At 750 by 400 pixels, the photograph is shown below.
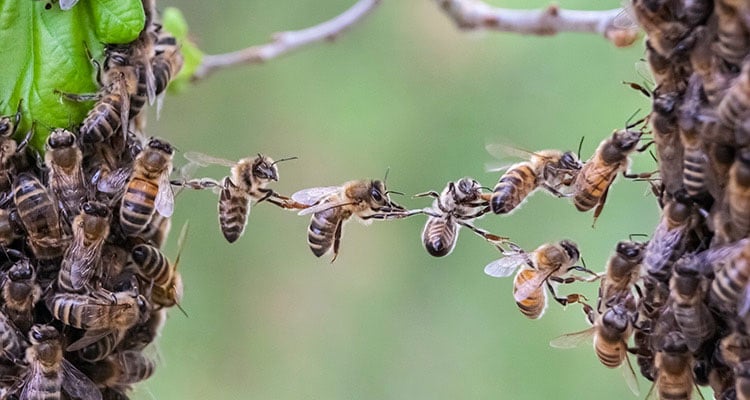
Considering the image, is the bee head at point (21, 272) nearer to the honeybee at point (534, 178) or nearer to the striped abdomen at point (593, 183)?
the honeybee at point (534, 178)

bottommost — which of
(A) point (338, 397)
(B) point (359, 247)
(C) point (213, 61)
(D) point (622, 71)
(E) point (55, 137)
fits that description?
(A) point (338, 397)

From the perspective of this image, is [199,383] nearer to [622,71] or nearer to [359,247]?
[359,247]

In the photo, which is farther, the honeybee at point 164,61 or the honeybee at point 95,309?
the honeybee at point 164,61

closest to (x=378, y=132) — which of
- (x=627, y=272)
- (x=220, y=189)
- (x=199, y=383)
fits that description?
(x=199, y=383)

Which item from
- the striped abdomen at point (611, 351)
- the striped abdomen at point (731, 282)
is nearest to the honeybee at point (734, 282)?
the striped abdomen at point (731, 282)

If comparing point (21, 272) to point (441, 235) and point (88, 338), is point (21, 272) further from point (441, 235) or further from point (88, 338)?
point (441, 235)

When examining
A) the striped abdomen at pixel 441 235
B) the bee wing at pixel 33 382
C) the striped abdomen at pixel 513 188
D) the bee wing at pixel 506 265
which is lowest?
the bee wing at pixel 33 382
